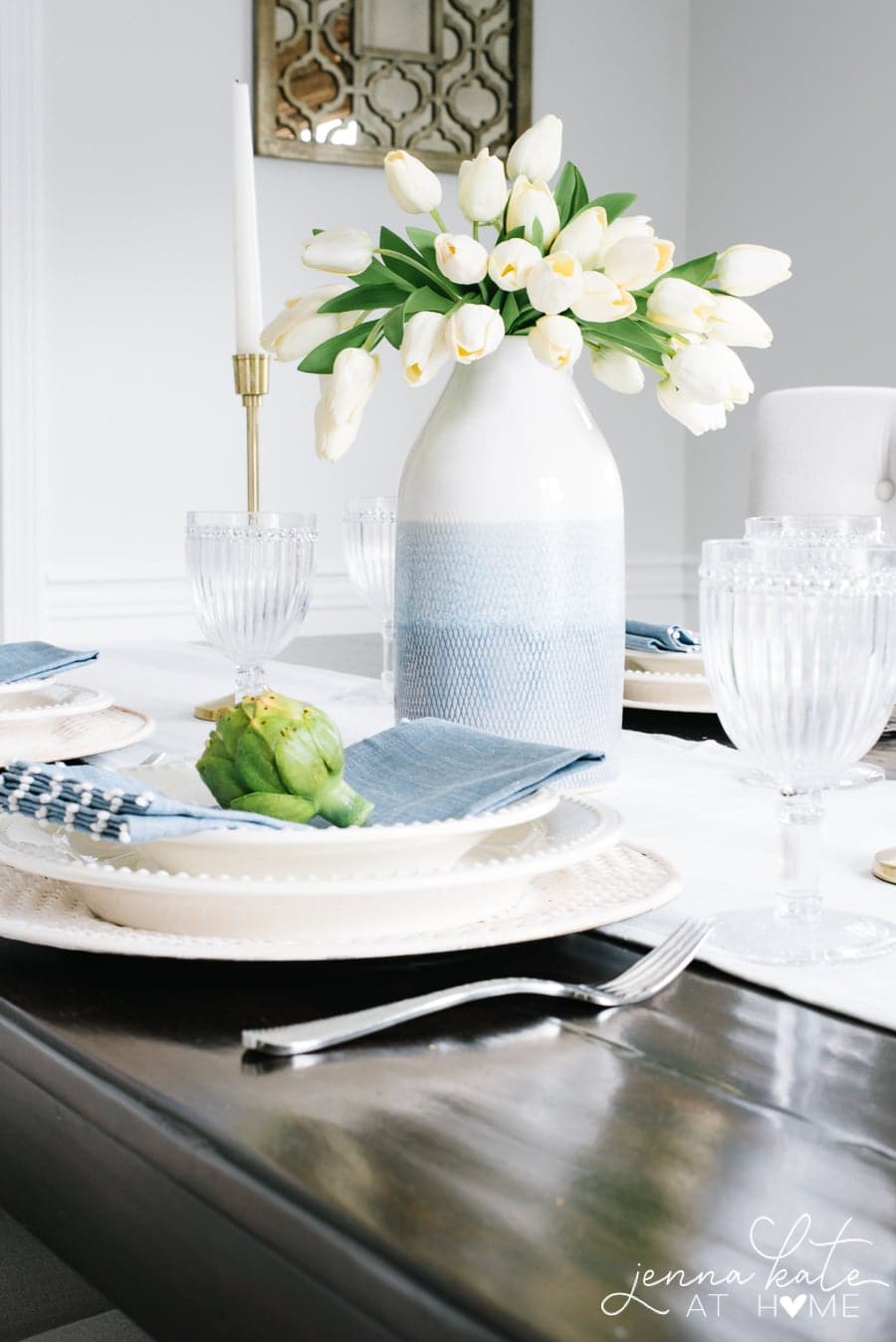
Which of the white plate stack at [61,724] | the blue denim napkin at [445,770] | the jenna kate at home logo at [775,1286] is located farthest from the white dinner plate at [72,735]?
the jenna kate at home logo at [775,1286]

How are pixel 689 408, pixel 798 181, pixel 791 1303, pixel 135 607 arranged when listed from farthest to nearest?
pixel 798 181 → pixel 135 607 → pixel 689 408 → pixel 791 1303

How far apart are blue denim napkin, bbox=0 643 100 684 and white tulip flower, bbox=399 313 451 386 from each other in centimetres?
38

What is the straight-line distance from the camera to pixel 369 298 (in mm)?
965

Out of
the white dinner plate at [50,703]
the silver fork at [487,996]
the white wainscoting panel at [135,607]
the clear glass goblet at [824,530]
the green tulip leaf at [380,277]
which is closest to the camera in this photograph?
the silver fork at [487,996]

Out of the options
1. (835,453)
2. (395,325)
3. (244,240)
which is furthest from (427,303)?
(835,453)

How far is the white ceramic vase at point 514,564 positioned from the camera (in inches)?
35.9

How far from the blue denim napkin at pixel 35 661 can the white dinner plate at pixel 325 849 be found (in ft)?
1.78

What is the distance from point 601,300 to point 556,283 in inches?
1.2

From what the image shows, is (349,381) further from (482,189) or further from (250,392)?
(250,392)

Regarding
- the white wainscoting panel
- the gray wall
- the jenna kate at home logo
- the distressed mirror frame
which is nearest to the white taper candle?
the jenna kate at home logo

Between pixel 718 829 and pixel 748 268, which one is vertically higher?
pixel 748 268

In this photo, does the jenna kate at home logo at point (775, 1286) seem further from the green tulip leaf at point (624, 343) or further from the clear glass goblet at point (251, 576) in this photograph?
the clear glass goblet at point (251, 576)

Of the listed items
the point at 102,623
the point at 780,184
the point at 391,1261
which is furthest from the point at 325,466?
the point at 391,1261

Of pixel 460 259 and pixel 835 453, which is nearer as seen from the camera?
pixel 460 259
